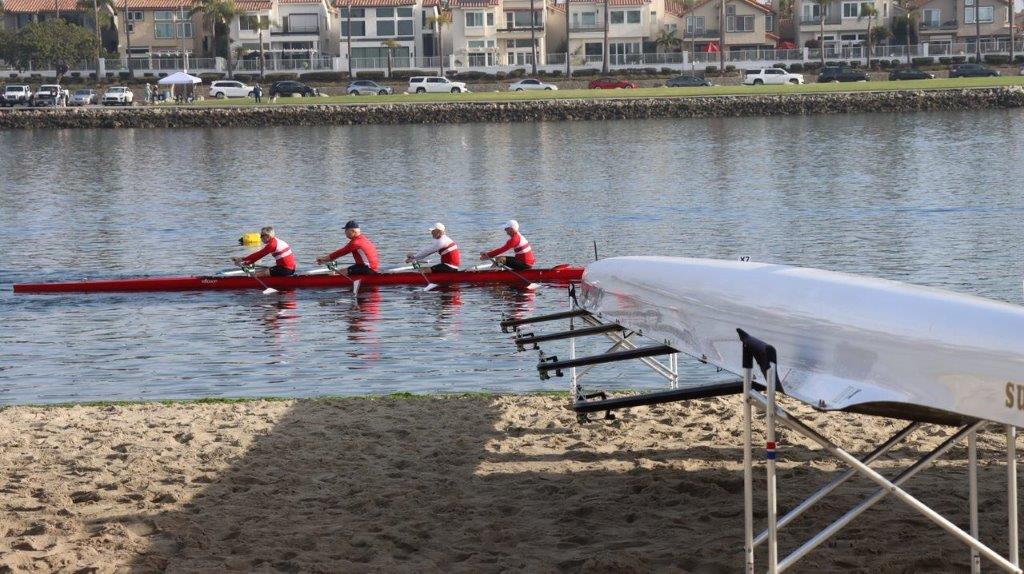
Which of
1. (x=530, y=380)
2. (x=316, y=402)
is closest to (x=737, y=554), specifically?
(x=316, y=402)

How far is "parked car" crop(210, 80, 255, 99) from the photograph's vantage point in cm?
9819

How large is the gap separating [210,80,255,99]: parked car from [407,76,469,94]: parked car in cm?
1223

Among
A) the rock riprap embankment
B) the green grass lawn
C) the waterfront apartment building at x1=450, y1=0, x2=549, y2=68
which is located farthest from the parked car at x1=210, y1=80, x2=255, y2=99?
the waterfront apartment building at x1=450, y1=0, x2=549, y2=68

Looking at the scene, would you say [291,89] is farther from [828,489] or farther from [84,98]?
[828,489]

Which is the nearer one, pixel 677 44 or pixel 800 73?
pixel 800 73

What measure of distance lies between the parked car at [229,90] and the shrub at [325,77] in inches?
298

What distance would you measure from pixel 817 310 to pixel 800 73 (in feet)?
322

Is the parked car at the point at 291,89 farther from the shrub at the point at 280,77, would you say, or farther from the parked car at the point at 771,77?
the parked car at the point at 771,77

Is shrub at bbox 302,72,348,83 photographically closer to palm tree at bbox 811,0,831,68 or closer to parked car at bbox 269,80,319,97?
parked car at bbox 269,80,319,97

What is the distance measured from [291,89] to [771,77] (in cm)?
3583

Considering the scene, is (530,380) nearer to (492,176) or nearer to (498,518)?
(498,518)

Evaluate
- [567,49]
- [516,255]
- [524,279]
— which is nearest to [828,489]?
[524,279]

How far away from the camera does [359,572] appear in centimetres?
838

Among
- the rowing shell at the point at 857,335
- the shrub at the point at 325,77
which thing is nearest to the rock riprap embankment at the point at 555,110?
the shrub at the point at 325,77
